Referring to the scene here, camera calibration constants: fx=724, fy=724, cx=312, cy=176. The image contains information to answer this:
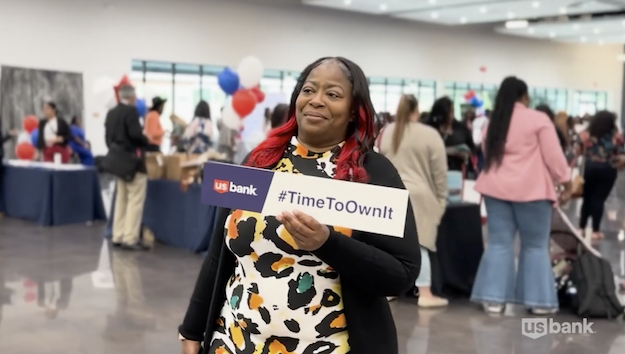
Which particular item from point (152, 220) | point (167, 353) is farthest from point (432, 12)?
point (167, 353)

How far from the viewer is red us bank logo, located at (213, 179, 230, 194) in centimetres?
142

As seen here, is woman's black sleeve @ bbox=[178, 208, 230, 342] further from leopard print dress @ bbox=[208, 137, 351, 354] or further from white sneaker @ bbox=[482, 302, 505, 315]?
white sneaker @ bbox=[482, 302, 505, 315]

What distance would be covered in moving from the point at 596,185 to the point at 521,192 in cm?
361

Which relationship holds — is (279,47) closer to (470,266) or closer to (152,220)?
(152,220)

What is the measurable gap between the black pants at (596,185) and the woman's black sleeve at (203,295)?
672 cm

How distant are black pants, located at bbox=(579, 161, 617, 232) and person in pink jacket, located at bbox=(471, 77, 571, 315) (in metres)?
3.07

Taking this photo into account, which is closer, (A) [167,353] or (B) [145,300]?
(A) [167,353]

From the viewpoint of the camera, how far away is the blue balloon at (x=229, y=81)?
754cm

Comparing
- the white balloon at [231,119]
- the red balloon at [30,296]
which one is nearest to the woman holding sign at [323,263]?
the red balloon at [30,296]

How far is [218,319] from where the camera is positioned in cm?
→ 162

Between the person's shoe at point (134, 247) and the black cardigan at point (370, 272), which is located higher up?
the black cardigan at point (370, 272)

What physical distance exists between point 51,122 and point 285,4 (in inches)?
331

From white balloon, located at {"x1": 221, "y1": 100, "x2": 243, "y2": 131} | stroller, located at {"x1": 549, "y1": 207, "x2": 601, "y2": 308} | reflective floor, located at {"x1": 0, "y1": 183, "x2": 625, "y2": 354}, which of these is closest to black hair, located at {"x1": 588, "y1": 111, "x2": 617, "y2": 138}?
reflective floor, located at {"x1": 0, "y1": 183, "x2": 625, "y2": 354}

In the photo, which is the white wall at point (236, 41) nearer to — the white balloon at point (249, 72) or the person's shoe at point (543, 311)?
the white balloon at point (249, 72)
